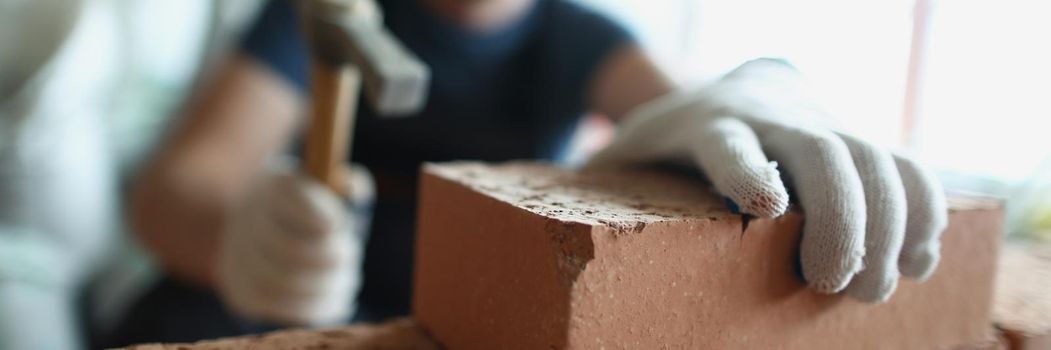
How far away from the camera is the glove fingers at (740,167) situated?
0.46 m

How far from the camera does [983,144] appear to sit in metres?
1.01

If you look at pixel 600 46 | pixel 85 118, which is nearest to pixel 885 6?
pixel 600 46

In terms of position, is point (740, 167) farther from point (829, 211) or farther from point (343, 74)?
point (343, 74)

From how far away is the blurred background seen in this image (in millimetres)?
918

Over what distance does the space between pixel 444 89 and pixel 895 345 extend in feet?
2.98

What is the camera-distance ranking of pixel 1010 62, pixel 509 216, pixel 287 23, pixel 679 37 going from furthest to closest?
1. pixel 679 37
2. pixel 287 23
3. pixel 1010 62
4. pixel 509 216

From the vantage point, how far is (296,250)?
1035 mm

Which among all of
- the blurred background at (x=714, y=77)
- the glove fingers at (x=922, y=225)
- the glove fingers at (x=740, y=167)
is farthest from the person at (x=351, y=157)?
the glove fingers at (x=922, y=225)

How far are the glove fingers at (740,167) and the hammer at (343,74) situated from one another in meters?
0.31

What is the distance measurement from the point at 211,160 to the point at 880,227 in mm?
1083

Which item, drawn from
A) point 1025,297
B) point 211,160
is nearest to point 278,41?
point 211,160

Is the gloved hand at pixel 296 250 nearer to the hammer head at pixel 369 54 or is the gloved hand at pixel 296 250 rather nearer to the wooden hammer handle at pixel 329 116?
the wooden hammer handle at pixel 329 116

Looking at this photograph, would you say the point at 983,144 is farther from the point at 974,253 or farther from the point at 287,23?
the point at 287,23

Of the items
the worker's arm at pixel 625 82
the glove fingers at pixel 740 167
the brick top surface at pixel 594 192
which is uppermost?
the worker's arm at pixel 625 82
